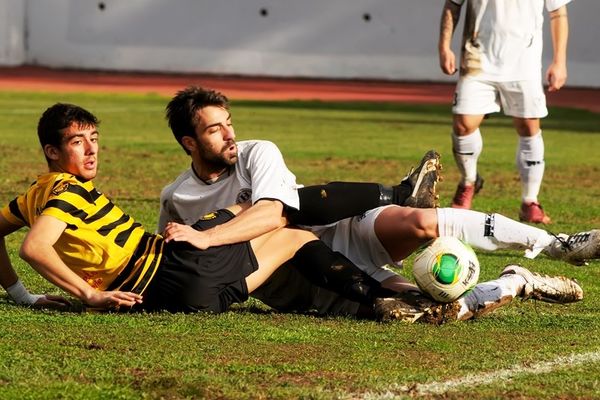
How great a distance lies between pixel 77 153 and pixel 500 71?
4.99m

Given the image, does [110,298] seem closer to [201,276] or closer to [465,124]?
[201,276]

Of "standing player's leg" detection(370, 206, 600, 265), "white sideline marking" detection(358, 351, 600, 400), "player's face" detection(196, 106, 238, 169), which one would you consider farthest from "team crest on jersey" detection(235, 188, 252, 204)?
"white sideline marking" detection(358, 351, 600, 400)

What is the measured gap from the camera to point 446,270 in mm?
6059

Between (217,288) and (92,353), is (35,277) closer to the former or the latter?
(217,288)

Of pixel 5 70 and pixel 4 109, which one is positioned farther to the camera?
pixel 5 70

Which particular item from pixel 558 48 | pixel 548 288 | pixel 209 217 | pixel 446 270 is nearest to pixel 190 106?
pixel 209 217

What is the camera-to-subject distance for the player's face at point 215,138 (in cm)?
655

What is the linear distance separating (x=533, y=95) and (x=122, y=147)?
717 cm

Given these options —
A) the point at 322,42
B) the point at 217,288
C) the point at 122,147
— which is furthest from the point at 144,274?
the point at 322,42

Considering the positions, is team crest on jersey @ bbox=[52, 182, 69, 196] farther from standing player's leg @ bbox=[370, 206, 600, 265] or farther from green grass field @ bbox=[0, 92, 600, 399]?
standing player's leg @ bbox=[370, 206, 600, 265]

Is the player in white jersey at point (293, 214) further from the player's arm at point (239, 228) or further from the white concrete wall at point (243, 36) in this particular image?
the white concrete wall at point (243, 36)

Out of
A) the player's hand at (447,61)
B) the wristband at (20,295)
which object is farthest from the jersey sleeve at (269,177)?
the player's hand at (447,61)

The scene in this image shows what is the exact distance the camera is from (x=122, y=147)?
16.5 meters

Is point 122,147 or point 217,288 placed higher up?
point 217,288
